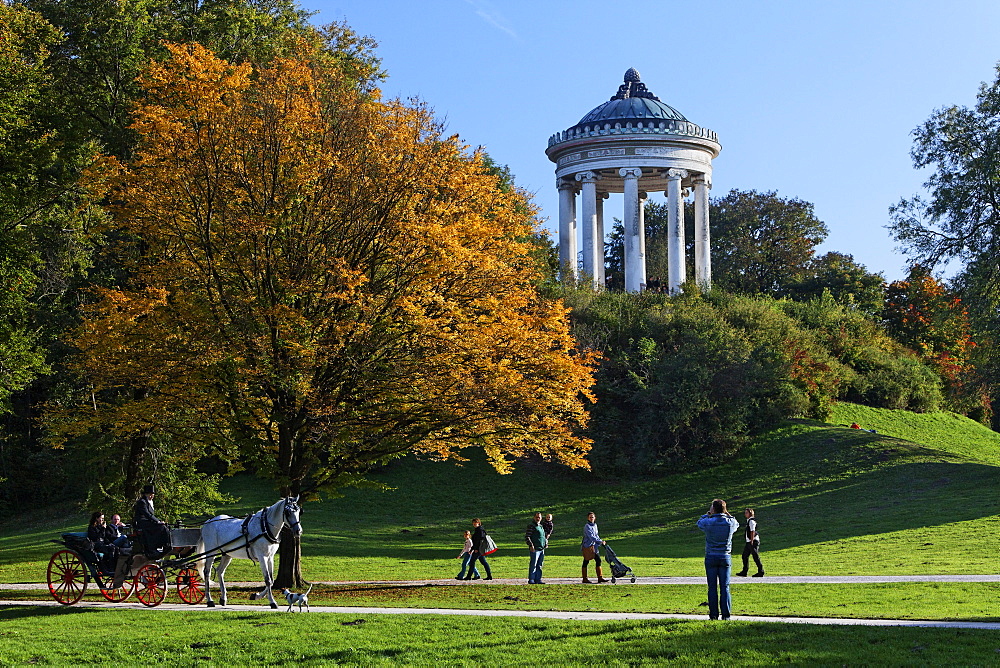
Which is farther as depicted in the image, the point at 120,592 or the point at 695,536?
the point at 695,536

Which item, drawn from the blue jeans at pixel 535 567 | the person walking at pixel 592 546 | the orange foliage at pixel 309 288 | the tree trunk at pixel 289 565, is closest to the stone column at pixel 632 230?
the orange foliage at pixel 309 288

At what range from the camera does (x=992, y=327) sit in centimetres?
4359

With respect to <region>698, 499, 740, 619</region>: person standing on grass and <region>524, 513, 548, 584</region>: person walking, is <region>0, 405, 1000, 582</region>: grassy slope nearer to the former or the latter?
<region>524, 513, 548, 584</region>: person walking

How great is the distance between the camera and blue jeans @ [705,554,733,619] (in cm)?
1516

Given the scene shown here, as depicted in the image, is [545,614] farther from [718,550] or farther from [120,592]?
[120,592]

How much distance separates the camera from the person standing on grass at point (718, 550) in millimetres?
14969

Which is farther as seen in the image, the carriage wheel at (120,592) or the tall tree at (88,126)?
the tall tree at (88,126)

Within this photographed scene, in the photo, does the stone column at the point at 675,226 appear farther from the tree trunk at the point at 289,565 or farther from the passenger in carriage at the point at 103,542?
the passenger in carriage at the point at 103,542

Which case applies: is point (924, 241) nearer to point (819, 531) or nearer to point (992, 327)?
point (992, 327)

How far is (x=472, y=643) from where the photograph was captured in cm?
1421

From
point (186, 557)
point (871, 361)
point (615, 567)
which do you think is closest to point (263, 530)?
point (186, 557)

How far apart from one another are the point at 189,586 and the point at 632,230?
4680cm

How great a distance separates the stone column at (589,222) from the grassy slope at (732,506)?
16265 millimetres

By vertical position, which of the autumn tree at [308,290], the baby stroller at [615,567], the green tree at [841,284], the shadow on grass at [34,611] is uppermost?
the green tree at [841,284]
